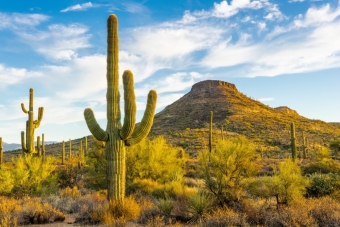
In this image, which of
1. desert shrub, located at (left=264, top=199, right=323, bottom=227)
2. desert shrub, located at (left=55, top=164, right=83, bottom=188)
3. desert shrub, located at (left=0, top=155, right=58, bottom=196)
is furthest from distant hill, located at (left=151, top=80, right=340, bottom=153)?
desert shrub, located at (left=264, top=199, right=323, bottom=227)

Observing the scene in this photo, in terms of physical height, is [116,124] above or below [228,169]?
above

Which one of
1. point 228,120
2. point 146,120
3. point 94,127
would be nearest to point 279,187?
point 146,120

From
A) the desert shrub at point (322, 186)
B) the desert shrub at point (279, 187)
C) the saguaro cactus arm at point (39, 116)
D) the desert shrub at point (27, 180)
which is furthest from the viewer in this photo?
the saguaro cactus arm at point (39, 116)

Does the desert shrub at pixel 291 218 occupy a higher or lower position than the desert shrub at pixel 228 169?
lower

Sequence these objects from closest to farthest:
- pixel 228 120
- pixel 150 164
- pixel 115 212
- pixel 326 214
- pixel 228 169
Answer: pixel 326 214 < pixel 115 212 < pixel 228 169 < pixel 150 164 < pixel 228 120

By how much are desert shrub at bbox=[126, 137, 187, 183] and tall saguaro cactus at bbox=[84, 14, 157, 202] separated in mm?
6533

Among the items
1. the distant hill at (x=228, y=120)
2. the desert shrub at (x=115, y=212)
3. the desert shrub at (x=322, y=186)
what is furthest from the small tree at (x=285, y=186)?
the distant hill at (x=228, y=120)

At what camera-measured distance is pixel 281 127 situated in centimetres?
6388

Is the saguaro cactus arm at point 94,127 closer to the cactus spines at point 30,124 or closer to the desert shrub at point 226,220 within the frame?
the desert shrub at point 226,220

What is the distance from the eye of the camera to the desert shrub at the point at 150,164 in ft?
58.7

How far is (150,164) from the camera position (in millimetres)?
18203

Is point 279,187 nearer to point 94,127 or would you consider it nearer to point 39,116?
point 94,127

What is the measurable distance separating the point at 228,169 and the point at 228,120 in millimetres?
54930

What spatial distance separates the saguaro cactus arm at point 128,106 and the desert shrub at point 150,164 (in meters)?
6.92
